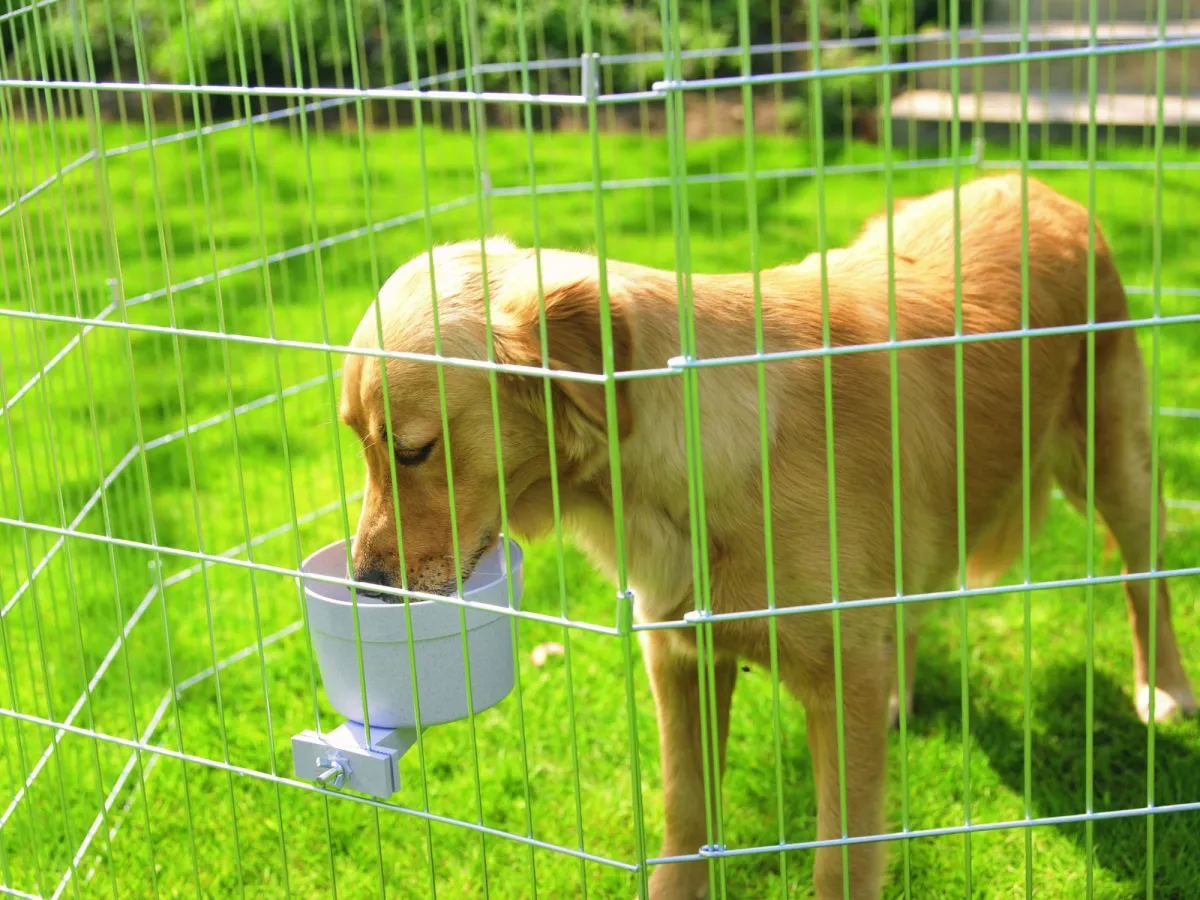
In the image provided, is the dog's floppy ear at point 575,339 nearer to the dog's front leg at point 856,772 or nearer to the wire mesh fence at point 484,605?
the wire mesh fence at point 484,605

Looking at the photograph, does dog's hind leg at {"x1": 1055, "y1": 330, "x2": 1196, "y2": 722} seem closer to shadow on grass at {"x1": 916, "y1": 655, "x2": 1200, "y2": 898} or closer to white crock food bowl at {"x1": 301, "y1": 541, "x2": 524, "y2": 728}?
shadow on grass at {"x1": 916, "y1": 655, "x2": 1200, "y2": 898}

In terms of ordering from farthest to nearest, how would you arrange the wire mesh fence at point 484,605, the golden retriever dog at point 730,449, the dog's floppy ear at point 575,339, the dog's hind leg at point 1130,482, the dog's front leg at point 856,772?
1. the dog's hind leg at point 1130,482
2. the dog's front leg at point 856,772
3. the golden retriever dog at point 730,449
4. the dog's floppy ear at point 575,339
5. the wire mesh fence at point 484,605

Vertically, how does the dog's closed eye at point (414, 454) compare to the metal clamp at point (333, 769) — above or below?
above

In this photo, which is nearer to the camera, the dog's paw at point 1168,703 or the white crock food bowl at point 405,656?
the white crock food bowl at point 405,656

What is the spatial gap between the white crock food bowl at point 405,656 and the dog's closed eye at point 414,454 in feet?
0.81

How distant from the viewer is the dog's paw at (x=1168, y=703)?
351 cm

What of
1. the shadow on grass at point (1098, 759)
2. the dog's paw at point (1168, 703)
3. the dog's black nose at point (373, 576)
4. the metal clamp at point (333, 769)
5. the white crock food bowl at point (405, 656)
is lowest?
the shadow on grass at point (1098, 759)

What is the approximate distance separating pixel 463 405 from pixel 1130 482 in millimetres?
1903

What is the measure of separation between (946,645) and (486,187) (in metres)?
1.91

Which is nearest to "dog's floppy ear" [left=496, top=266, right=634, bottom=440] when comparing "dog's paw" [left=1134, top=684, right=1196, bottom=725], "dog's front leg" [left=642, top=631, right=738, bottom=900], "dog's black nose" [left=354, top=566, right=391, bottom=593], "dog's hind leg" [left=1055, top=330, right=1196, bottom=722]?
"dog's black nose" [left=354, top=566, right=391, bottom=593]

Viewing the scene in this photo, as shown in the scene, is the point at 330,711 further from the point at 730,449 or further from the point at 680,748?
the point at 730,449

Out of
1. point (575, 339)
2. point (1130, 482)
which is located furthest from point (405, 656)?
point (1130, 482)

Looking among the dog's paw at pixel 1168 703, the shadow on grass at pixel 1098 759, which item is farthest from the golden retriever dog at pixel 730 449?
the dog's paw at pixel 1168 703

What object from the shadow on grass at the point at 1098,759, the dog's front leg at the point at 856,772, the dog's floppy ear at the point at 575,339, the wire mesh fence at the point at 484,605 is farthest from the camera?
the shadow on grass at the point at 1098,759
